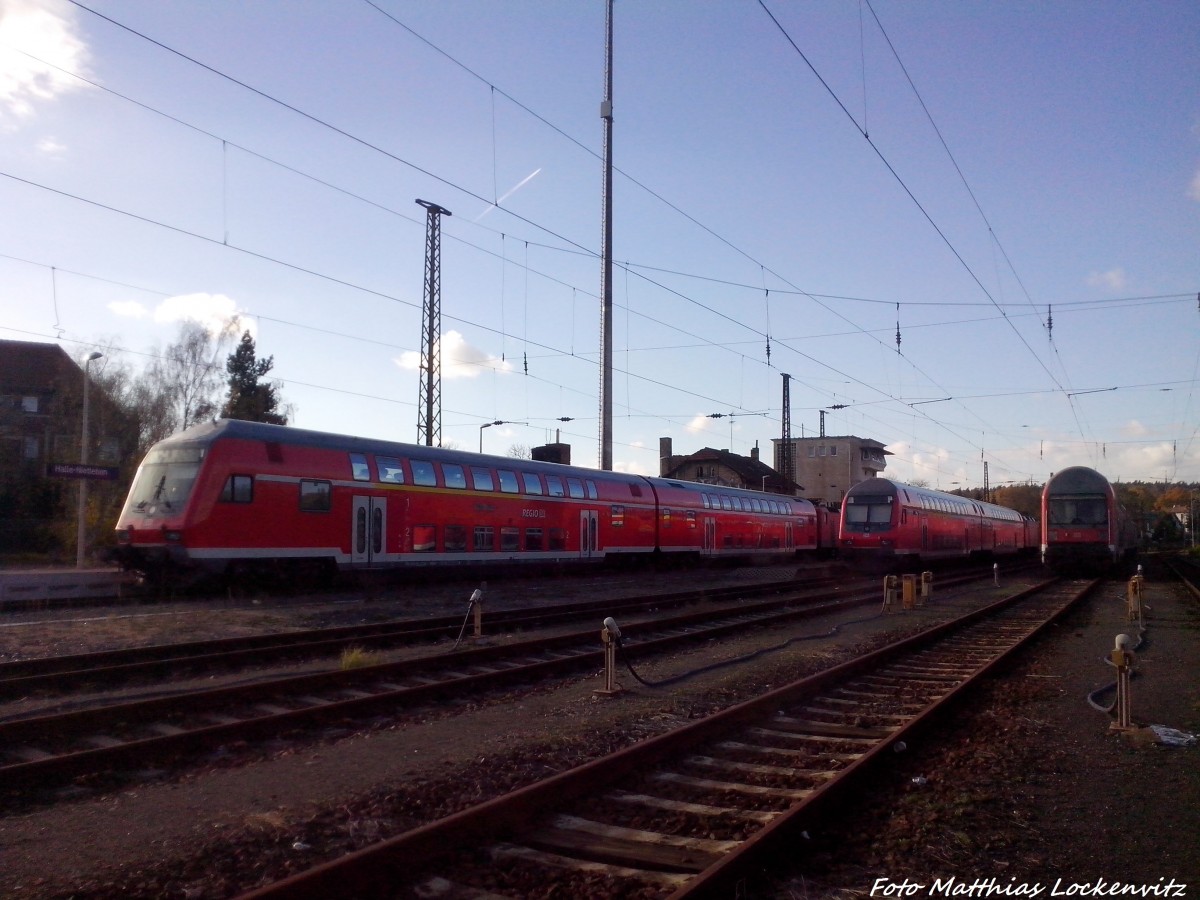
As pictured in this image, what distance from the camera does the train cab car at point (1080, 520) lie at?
31.6m

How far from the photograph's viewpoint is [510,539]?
2605 cm

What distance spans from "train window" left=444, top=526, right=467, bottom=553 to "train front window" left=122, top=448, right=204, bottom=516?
23.2 ft

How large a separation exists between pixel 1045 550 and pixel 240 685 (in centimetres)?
3011

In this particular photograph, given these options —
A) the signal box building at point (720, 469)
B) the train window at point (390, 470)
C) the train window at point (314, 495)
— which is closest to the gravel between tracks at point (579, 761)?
the train window at point (314, 495)

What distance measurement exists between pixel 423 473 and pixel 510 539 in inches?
158

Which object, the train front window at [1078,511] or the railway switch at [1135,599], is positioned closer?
the railway switch at [1135,599]

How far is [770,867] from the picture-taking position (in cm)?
513

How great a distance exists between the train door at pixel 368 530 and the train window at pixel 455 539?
2.19 meters

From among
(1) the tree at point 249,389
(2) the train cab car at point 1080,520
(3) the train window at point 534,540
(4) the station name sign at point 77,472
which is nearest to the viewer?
(4) the station name sign at point 77,472

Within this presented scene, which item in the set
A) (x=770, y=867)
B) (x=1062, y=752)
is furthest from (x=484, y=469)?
(x=770, y=867)

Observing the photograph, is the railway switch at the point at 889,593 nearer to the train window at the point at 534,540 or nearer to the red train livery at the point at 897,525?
the train window at the point at 534,540

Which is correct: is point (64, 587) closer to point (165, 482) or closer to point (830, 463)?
point (165, 482)

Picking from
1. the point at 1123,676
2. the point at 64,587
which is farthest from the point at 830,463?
the point at 1123,676

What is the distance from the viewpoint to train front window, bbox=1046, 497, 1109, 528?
104 ft
